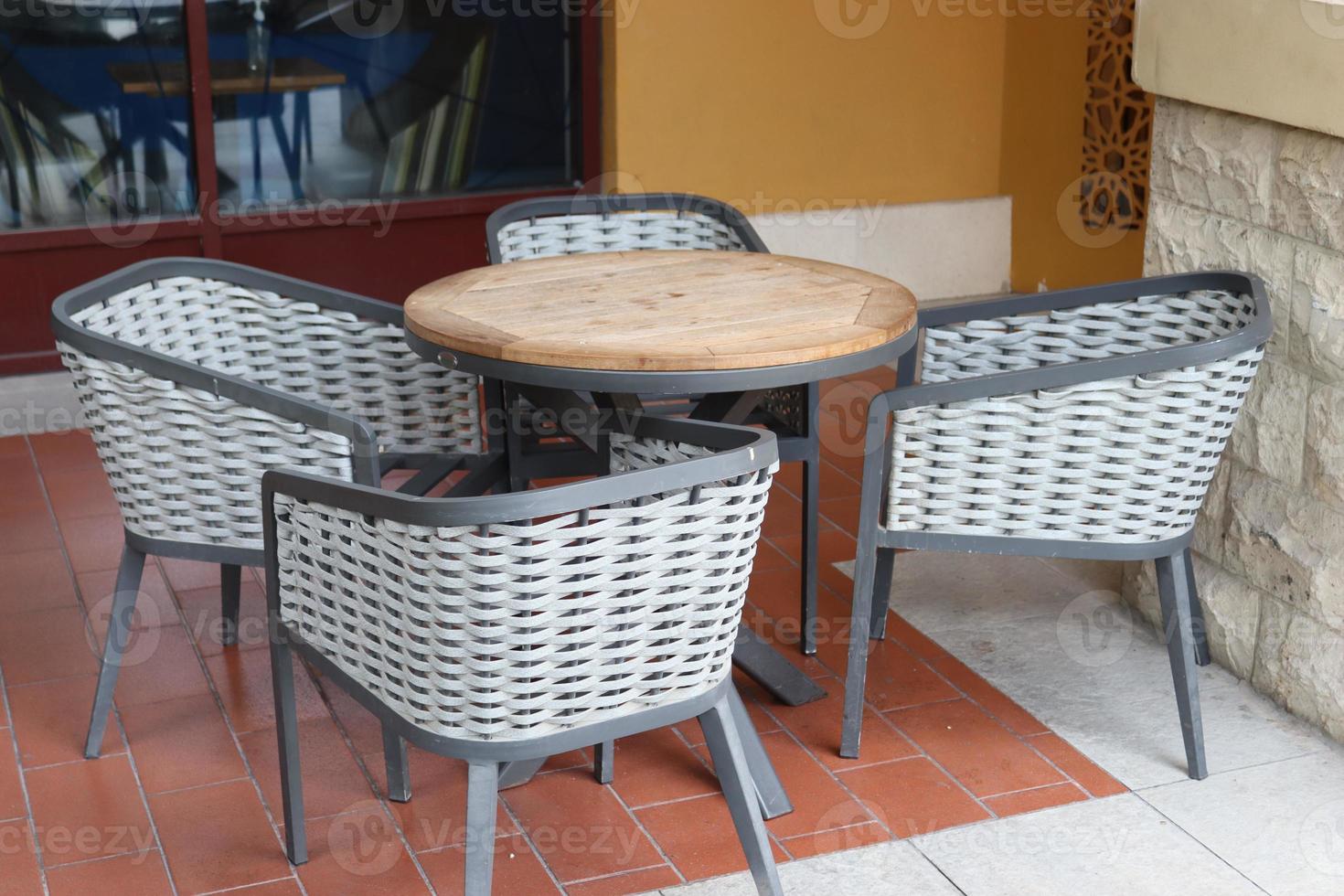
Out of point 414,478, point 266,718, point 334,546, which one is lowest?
point 266,718

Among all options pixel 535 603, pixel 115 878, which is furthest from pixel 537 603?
pixel 115 878

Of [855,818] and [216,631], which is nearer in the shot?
[855,818]

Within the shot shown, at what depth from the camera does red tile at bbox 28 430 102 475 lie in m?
4.20

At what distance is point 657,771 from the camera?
2.70 metres

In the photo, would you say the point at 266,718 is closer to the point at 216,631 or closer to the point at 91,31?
the point at 216,631

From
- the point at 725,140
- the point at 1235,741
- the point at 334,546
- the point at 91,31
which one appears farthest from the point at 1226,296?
the point at 91,31

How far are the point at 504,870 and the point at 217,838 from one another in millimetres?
482

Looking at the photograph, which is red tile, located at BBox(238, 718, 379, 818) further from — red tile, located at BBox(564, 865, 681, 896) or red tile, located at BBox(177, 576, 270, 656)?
red tile, located at BBox(564, 865, 681, 896)

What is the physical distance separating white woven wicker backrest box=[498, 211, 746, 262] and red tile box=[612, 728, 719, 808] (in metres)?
1.19

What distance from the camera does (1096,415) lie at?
2533 mm

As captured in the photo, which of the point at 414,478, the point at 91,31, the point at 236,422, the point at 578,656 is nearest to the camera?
the point at 578,656

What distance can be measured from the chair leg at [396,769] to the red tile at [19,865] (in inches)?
21.8

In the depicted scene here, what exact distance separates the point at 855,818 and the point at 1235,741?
0.75 metres

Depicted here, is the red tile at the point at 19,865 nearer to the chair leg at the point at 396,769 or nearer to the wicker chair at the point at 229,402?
the wicker chair at the point at 229,402
